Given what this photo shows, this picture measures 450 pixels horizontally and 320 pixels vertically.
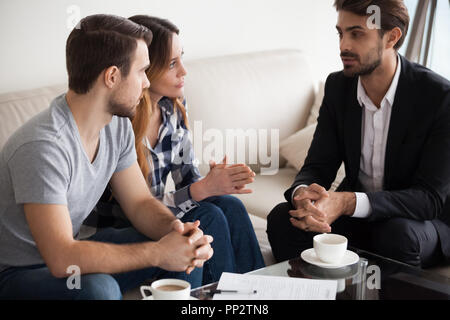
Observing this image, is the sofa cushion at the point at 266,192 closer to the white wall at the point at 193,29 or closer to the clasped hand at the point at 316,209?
the clasped hand at the point at 316,209

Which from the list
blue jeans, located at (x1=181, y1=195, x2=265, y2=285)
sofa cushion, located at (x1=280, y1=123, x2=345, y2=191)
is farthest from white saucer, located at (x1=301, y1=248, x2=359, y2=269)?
sofa cushion, located at (x1=280, y1=123, x2=345, y2=191)

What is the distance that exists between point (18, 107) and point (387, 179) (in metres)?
1.25

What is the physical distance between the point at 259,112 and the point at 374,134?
0.82 m

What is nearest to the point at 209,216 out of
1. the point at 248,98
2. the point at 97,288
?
the point at 97,288

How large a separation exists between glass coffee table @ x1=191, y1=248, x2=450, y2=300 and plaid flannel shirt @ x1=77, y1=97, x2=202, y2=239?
439 mm

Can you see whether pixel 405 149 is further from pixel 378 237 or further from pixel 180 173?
pixel 180 173

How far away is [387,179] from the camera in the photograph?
2.05 meters

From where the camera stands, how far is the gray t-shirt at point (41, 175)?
4.66ft

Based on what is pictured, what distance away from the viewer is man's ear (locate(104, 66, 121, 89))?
1571 mm

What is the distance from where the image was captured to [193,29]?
2869 mm

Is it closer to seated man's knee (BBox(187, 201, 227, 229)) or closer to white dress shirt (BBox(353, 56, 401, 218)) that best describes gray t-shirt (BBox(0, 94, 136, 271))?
seated man's knee (BBox(187, 201, 227, 229))

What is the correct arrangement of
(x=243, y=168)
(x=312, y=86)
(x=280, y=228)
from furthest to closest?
(x=312, y=86)
(x=280, y=228)
(x=243, y=168)
